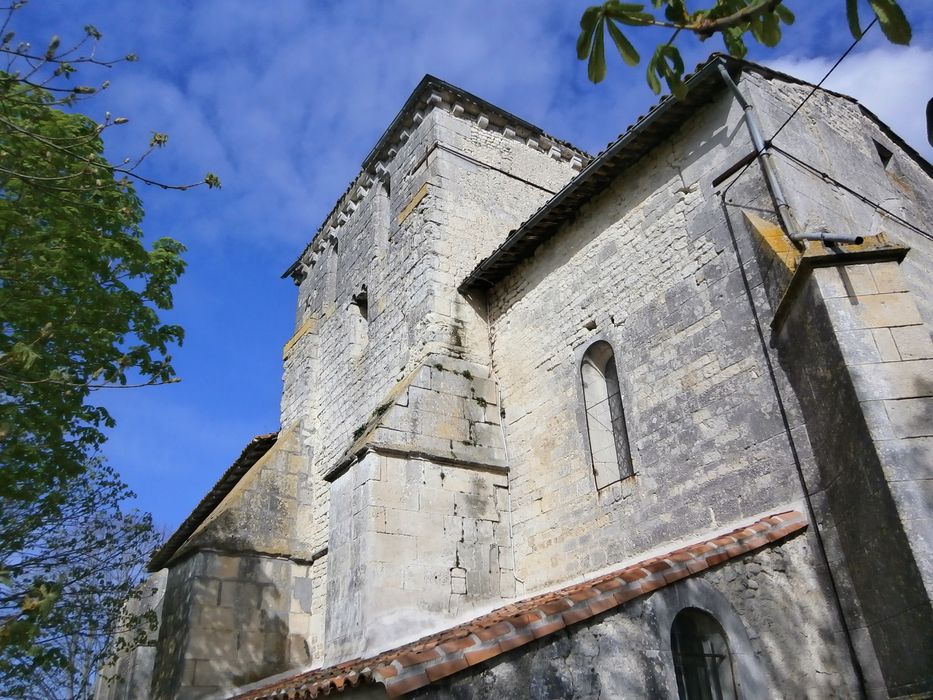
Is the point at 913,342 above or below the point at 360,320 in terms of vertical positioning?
below

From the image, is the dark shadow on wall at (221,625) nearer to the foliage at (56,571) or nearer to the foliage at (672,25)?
the foliage at (56,571)

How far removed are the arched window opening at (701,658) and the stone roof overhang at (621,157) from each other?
13.1 feet

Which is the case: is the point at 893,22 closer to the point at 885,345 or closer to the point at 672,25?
the point at 672,25

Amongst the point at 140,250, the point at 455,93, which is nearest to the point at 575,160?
the point at 455,93

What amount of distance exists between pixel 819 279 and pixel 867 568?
196 centimetres

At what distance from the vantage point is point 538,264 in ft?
29.7

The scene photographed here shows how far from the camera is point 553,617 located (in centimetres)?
466

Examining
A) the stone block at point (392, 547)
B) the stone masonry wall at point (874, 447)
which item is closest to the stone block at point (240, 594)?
the stone block at point (392, 547)

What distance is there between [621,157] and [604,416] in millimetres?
2807

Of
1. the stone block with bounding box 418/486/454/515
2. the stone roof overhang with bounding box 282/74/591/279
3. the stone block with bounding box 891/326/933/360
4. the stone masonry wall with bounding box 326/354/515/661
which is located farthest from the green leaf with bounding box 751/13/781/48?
the stone roof overhang with bounding box 282/74/591/279

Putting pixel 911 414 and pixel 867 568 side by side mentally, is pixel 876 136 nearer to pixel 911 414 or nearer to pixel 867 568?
pixel 911 414

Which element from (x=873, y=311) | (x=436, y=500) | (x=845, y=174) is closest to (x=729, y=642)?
(x=873, y=311)

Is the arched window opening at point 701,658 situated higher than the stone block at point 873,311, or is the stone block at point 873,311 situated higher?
the stone block at point 873,311

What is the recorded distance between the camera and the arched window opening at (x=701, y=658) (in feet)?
16.2
